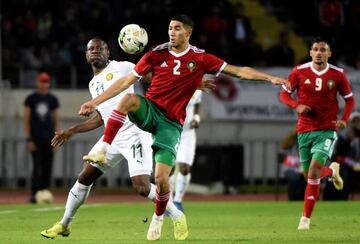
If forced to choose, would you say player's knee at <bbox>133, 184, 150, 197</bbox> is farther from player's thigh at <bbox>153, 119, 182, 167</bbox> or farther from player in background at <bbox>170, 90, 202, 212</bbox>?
player in background at <bbox>170, 90, 202, 212</bbox>

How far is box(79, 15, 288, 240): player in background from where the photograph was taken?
1315cm

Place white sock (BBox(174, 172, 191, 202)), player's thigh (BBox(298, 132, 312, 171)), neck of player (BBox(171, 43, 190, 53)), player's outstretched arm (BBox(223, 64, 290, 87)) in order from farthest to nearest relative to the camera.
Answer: white sock (BBox(174, 172, 191, 202)), player's thigh (BBox(298, 132, 312, 171)), neck of player (BBox(171, 43, 190, 53)), player's outstretched arm (BBox(223, 64, 290, 87))

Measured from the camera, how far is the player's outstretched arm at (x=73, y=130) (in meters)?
13.0

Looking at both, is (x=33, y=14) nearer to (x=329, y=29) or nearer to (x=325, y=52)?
(x=329, y=29)

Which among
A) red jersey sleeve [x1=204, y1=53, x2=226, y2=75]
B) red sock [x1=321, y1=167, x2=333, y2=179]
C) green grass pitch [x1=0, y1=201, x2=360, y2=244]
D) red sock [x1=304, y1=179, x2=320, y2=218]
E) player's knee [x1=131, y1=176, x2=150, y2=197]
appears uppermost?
red jersey sleeve [x1=204, y1=53, x2=226, y2=75]

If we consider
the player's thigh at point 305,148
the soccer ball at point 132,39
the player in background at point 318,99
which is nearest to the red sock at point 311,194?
the player in background at point 318,99

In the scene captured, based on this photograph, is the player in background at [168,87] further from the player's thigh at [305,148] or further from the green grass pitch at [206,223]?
the player's thigh at [305,148]

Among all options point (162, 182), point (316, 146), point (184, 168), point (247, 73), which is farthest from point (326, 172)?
point (162, 182)

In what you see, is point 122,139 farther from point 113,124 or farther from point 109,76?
point 113,124

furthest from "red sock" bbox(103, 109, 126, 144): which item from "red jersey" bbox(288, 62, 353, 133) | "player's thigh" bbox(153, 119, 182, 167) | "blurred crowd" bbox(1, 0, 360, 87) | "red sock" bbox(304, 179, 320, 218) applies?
"blurred crowd" bbox(1, 0, 360, 87)

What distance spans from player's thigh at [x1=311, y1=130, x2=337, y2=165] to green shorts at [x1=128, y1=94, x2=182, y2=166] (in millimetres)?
3224

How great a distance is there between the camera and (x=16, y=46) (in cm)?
2895

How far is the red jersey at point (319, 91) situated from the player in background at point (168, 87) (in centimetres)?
319

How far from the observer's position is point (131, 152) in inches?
568
